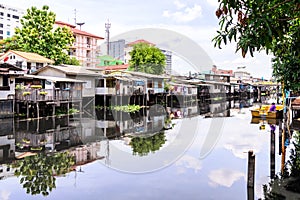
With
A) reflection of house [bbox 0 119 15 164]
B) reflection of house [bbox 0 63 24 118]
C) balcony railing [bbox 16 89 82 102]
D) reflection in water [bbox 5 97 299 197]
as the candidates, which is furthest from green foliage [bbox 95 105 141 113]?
reflection of house [bbox 0 119 15 164]

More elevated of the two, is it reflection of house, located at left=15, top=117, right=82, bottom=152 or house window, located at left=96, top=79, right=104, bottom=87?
house window, located at left=96, top=79, right=104, bottom=87

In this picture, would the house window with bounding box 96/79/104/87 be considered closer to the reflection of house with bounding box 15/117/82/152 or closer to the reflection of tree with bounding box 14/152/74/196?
the reflection of house with bounding box 15/117/82/152

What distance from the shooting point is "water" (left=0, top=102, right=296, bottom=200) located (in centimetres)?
927

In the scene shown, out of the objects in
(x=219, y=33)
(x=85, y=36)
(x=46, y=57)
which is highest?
(x=85, y=36)

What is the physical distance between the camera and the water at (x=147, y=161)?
927cm

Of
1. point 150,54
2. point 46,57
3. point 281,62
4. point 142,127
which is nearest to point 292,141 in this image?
point 281,62

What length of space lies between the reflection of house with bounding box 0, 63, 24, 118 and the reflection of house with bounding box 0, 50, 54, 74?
7514mm

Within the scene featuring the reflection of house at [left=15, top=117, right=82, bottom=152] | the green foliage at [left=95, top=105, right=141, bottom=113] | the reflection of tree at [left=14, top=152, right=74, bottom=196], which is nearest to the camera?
the reflection of tree at [left=14, top=152, right=74, bottom=196]

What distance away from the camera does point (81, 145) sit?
1534 centimetres

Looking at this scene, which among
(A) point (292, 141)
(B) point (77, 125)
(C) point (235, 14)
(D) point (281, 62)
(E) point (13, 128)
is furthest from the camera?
(B) point (77, 125)

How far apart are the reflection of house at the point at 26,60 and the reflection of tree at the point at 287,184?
26.3 metres

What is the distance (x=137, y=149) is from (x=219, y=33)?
449 inches

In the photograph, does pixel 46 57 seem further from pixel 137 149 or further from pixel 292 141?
pixel 292 141

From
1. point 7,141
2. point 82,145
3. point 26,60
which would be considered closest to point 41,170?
point 82,145
